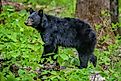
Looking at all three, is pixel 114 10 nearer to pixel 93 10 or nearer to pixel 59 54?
pixel 93 10

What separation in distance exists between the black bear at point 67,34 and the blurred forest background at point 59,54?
20 centimetres

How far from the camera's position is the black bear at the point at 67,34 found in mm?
7637

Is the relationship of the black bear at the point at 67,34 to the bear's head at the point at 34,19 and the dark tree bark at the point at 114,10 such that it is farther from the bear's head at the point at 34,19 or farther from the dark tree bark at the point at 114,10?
the dark tree bark at the point at 114,10

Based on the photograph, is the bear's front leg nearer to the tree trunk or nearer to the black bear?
the black bear

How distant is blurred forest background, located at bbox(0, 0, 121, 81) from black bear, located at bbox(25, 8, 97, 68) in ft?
0.65

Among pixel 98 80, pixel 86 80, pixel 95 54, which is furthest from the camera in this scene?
pixel 95 54

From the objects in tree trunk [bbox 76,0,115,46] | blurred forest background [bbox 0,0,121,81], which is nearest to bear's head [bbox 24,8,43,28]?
blurred forest background [bbox 0,0,121,81]

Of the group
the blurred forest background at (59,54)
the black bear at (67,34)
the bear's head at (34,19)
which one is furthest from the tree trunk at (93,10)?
the bear's head at (34,19)

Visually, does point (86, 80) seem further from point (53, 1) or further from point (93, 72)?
point (53, 1)

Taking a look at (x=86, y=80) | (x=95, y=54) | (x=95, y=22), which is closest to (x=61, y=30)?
(x=95, y=54)

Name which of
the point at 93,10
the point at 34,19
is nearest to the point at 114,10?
the point at 93,10

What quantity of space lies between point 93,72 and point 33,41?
2469mm

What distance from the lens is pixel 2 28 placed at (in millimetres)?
8938

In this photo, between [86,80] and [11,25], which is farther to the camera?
[11,25]
